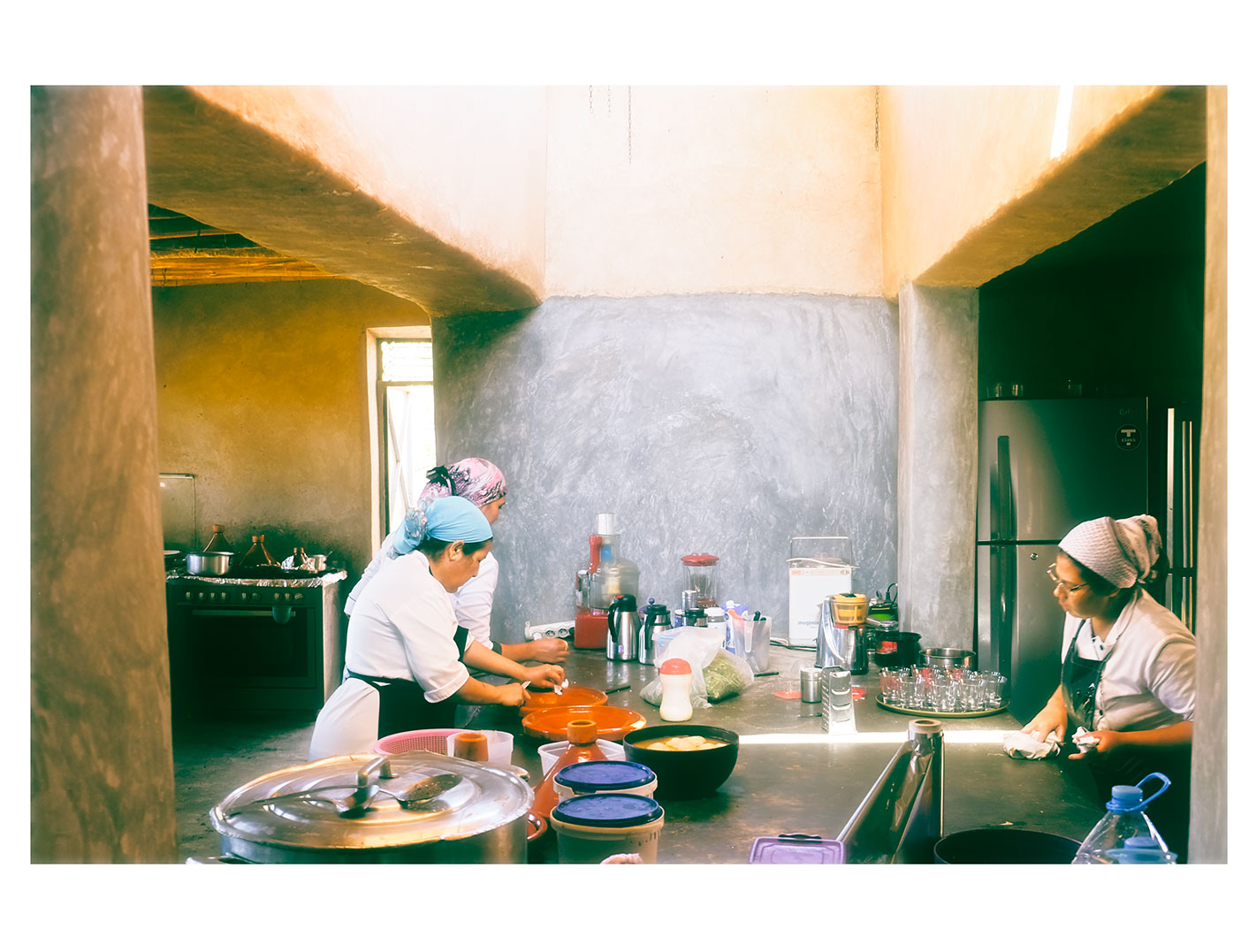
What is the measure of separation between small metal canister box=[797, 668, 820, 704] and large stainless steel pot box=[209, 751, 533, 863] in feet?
6.23

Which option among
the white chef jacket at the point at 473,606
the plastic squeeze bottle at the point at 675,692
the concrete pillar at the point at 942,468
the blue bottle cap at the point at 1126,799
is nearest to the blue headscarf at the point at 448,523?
the white chef jacket at the point at 473,606

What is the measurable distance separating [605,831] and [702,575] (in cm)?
304

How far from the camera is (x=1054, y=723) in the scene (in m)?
2.77

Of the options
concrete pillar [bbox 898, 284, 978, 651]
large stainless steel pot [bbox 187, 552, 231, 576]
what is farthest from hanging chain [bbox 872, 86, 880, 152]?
large stainless steel pot [bbox 187, 552, 231, 576]

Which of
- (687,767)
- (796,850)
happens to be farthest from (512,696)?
(796,850)

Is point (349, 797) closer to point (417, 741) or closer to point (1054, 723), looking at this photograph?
point (417, 741)

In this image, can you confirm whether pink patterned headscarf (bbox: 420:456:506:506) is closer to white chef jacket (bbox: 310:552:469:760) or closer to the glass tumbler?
white chef jacket (bbox: 310:552:469:760)

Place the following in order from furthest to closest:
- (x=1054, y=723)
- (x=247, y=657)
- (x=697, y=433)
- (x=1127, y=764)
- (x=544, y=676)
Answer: (x=247, y=657), (x=697, y=433), (x=544, y=676), (x=1054, y=723), (x=1127, y=764)

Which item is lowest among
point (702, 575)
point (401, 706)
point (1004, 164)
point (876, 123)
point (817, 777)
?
point (817, 777)

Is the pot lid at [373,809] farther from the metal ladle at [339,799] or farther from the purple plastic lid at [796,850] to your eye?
the purple plastic lid at [796,850]

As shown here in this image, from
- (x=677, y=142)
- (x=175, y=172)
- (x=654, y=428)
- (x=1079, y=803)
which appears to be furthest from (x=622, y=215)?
(x=1079, y=803)

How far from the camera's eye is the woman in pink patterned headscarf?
11.5 feet

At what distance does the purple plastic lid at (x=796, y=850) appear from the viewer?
1653mm

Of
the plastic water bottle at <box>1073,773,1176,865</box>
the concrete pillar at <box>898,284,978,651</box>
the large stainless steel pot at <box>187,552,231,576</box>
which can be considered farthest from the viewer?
the large stainless steel pot at <box>187,552,231,576</box>
